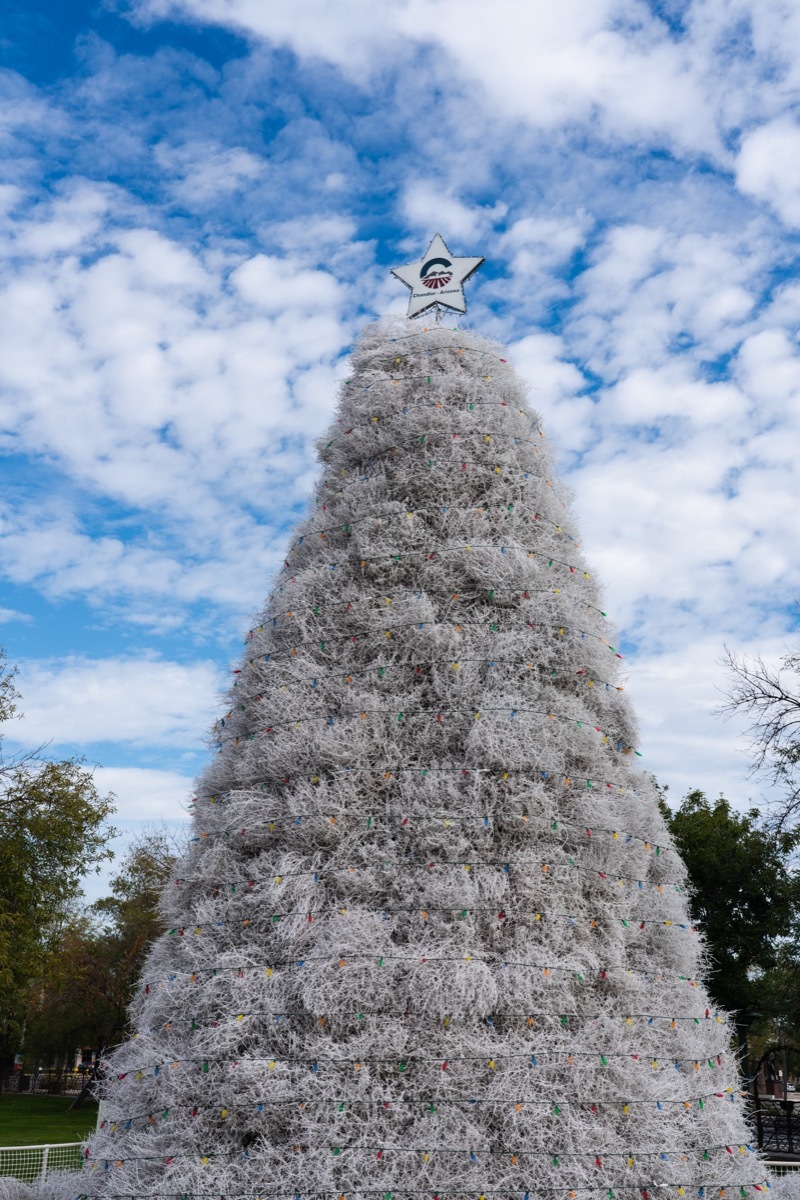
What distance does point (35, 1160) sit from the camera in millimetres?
7289

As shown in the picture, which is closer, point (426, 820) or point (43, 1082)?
point (426, 820)

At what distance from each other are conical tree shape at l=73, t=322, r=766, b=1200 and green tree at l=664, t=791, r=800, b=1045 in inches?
503

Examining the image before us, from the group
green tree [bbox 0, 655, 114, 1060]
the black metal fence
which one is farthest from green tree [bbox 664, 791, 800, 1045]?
the black metal fence

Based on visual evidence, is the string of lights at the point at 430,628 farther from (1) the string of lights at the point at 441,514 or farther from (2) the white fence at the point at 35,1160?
(2) the white fence at the point at 35,1160

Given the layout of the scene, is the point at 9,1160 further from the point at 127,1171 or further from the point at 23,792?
the point at 23,792

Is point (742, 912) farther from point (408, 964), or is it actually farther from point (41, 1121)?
point (41, 1121)

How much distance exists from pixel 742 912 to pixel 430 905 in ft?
50.0

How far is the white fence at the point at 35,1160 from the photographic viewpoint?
22.5 feet

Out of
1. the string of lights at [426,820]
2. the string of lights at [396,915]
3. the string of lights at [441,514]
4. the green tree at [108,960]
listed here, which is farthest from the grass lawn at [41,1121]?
the string of lights at [441,514]

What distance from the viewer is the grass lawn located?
16.1 meters

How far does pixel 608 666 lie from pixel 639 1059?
2.25 metres

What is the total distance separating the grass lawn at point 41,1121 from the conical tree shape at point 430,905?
9.72m

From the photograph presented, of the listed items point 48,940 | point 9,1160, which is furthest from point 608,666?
point 48,940

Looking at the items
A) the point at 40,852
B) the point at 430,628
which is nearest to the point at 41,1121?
the point at 40,852
